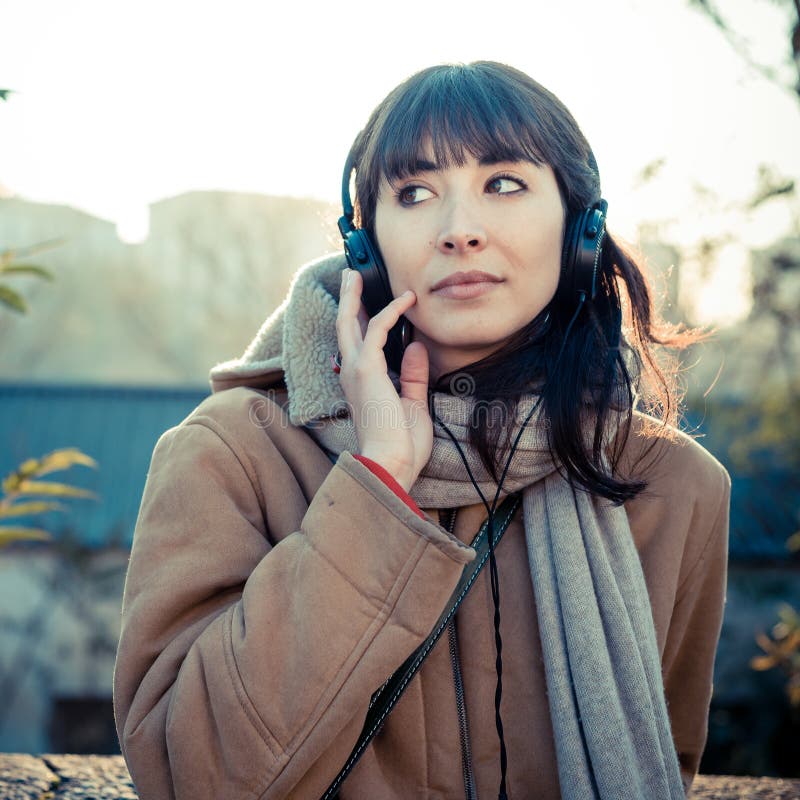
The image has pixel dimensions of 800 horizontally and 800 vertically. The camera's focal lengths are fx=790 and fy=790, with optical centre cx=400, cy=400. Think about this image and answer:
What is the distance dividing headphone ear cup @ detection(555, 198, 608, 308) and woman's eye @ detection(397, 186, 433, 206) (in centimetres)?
32

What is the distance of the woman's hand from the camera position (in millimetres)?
1475

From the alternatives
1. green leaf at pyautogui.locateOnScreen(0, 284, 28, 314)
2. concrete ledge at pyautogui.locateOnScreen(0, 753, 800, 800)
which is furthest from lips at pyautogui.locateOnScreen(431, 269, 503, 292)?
concrete ledge at pyautogui.locateOnScreen(0, 753, 800, 800)

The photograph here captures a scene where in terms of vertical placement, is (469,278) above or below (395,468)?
above

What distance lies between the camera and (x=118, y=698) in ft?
4.79

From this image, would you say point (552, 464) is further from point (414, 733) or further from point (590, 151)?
point (590, 151)

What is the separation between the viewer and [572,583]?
1.59m

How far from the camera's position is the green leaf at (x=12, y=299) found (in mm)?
1690

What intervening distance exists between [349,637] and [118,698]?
487 millimetres

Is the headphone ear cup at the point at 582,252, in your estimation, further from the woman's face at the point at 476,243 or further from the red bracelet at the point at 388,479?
the red bracelet at the point at 388,479

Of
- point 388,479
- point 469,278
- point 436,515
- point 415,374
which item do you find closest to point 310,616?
point 388,479

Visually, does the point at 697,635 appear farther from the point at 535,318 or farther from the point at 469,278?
the point at 469,278

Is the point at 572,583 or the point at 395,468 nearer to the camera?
the point at 395,468

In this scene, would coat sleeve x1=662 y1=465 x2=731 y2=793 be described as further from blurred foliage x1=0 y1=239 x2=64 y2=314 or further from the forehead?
blurred foliage x1=0 y1=239 x2=64 y2=314

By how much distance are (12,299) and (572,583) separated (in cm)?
133
